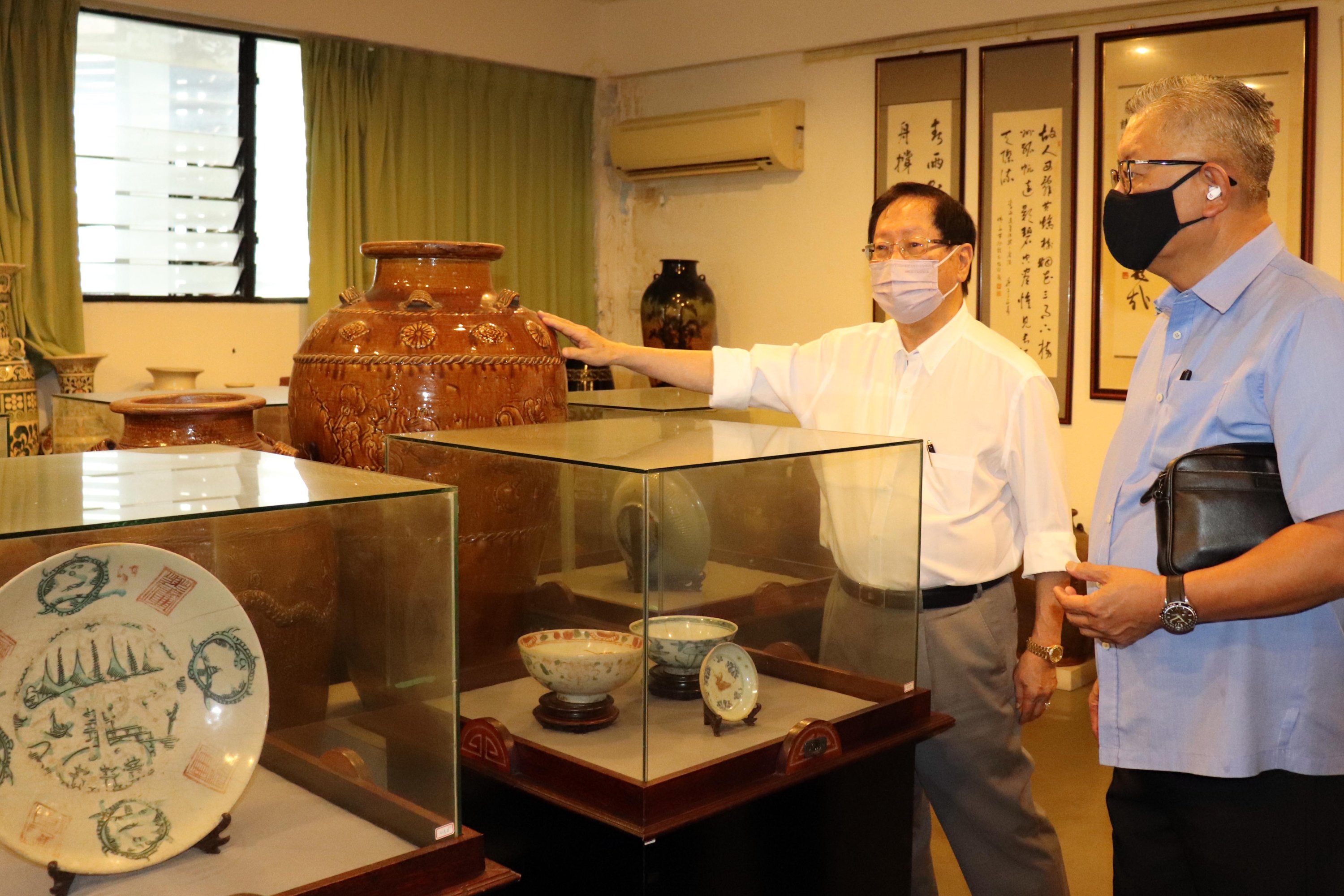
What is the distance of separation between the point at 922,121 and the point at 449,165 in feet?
6.72

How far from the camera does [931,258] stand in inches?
86.1

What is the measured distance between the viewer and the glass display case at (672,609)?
49.9 inches

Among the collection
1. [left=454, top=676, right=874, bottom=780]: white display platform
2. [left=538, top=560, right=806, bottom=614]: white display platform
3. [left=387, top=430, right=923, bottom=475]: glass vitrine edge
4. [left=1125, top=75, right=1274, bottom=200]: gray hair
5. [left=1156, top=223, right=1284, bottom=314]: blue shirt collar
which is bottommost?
[left=454, top=676, right=874, bottom=780]: white display platform

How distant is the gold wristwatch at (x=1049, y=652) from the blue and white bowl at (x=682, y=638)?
33.8 inches

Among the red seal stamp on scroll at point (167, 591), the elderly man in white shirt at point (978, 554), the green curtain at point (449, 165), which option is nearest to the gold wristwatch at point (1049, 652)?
the elderly man in white shirt at point (978, 554)

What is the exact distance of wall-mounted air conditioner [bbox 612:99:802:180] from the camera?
16.9 ft

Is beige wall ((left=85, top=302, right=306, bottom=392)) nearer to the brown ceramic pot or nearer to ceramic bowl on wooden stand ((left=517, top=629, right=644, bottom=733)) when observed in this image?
the brown ceramic pot

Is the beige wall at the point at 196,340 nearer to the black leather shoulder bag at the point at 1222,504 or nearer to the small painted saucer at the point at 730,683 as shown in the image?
the small painted saucer at the point at 730,683

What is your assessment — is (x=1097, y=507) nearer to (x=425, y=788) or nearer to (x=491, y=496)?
(x=491, y=496)

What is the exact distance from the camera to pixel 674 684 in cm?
135

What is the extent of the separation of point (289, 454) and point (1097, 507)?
111 centimetres

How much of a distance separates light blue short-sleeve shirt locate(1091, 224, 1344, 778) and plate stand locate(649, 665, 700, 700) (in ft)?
1.80

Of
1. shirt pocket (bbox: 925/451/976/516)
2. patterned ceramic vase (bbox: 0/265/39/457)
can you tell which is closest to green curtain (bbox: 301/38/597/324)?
patterned ceramic vase (bbox: 0/265/39/457)

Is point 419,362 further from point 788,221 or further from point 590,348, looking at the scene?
point 788,221
